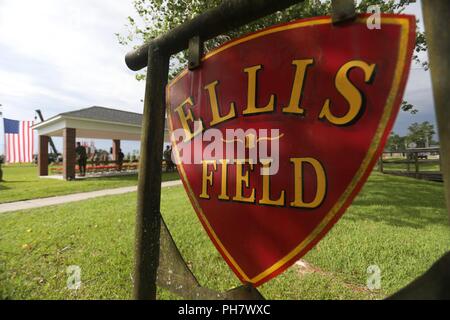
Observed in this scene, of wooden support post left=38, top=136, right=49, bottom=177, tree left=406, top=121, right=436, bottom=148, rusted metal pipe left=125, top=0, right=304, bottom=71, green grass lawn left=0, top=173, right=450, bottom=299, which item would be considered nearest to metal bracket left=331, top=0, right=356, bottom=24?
rusted metal pipe left=125, top=0, right=304, bottom=71

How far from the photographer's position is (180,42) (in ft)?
4.70

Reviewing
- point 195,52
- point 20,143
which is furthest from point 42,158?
point 195,52

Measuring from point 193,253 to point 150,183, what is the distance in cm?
223

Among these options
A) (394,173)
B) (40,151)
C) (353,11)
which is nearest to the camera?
(353,11)

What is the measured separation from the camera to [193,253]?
11.1ft

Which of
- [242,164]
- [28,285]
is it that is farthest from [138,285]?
[28,285]

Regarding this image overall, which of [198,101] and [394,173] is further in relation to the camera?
[394,173]

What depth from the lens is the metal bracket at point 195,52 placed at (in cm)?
137

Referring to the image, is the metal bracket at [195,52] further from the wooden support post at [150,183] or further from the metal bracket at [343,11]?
the metal bracket at [343,11]

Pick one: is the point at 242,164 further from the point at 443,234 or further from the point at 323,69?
the point at 443,234

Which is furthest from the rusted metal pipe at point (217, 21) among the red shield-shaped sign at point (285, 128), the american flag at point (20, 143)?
the american flag at point (20, 143)

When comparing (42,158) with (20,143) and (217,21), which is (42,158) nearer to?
(20,143)

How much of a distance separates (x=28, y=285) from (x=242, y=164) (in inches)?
112

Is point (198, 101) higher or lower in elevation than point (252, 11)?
lower
